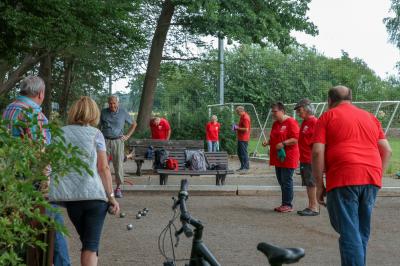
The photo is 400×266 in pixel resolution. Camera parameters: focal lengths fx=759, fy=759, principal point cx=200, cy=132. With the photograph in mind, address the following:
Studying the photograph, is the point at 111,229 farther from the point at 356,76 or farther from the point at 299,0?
the point at 356,76

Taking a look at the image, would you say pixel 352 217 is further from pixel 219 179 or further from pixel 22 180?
pixel 219 179

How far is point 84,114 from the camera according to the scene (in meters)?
5.62

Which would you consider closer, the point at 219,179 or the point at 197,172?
the point at 197,172

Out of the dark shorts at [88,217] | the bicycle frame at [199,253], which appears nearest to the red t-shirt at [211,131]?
the dark shorts at [88,217]

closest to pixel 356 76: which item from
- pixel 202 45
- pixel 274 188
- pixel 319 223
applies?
pixel 202 45

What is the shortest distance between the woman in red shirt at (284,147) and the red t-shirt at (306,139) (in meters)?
0.29

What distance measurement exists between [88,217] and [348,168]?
2166 mm

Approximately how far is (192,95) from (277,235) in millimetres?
22753

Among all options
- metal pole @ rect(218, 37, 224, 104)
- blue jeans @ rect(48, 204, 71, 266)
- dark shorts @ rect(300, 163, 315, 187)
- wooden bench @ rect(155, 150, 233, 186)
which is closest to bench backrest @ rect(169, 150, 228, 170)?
wooden bench @ rect(155, 150, 233, 186)

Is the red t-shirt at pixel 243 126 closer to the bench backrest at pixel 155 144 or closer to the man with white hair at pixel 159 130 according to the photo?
the bench backrest at pixel 155 144

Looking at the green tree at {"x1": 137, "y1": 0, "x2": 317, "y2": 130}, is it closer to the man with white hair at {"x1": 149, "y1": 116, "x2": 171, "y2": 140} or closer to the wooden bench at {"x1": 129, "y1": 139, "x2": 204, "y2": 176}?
the man with white hair at {"x1": 149, "y1": 116, "x2": 171, "y2": 140}

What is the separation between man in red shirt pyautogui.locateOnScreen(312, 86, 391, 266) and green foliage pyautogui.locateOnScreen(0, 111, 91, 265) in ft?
9.71

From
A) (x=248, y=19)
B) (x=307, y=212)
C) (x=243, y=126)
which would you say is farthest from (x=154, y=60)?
(x=307, y=212)

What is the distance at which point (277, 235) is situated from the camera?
31.6 feet
